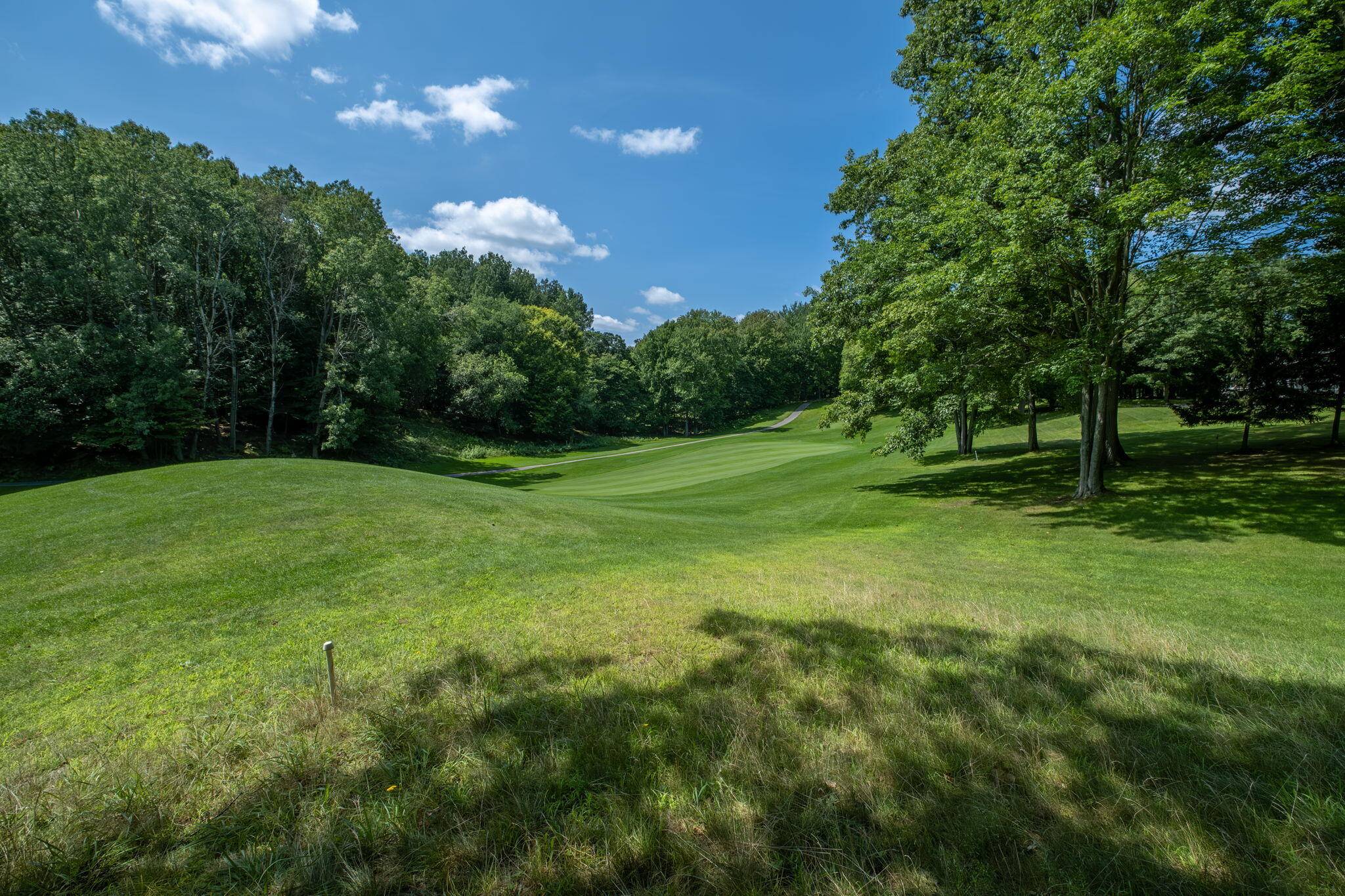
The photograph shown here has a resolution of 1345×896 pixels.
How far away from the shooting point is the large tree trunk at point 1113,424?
14508mm

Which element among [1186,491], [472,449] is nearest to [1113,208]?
[1186,491]

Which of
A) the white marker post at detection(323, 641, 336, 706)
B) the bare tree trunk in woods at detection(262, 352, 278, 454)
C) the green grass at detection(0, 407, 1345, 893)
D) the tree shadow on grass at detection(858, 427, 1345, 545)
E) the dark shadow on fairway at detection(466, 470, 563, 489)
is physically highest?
the bare tree trunk in woods at detection(262, 352, 278, 454)

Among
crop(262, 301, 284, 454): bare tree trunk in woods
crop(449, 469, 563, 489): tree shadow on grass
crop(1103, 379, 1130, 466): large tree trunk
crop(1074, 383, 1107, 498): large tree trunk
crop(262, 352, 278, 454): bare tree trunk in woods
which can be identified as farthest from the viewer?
crop(262, 352, 278, 454): bare tree trunk in woods

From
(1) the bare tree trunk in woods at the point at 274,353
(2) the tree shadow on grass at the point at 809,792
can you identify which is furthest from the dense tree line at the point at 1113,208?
(1) the bare tree trunk in woods at the point at 274,353

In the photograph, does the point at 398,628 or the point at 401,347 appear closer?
the point at 398,628

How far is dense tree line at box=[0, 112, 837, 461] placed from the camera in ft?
76.7

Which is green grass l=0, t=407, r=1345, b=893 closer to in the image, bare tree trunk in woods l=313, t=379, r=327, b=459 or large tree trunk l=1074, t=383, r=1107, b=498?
large tree trunk l=1074, t=383, r=1107, b=498

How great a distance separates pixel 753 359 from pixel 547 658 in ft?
261

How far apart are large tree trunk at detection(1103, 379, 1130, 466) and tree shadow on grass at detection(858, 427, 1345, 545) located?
667 millimetres

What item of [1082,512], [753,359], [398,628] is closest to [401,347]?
[398,628]

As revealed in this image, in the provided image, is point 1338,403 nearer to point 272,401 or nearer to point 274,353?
point 274,353

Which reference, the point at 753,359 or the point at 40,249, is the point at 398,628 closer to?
the point at 40,249

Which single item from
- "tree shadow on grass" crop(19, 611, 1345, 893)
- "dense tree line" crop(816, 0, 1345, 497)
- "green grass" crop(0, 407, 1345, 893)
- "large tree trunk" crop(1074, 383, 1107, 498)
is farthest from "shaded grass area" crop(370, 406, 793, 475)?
"tree shadow on grass" crop(19, 611, 1345, 893)

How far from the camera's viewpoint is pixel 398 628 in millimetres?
4996
